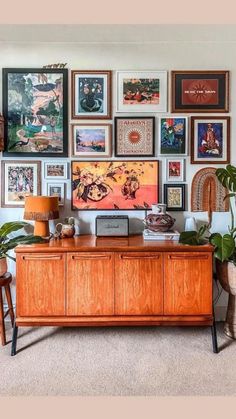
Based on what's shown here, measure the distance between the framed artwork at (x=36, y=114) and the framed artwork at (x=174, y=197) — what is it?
3.44 feet

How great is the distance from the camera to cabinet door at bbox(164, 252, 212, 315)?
2.28 metres

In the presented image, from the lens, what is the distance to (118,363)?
84.0 inches

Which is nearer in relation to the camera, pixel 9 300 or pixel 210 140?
pixel 9 300

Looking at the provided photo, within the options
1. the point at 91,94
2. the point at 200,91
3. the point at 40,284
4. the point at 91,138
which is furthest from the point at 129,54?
the point at 40,284

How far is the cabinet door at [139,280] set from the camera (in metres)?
2.28

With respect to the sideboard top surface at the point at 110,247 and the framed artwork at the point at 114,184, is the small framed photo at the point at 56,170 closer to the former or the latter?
the framed artwork at the point at 114,184

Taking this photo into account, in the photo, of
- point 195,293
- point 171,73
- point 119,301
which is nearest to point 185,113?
point 171,73

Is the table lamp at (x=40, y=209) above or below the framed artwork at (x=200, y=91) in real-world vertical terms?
below

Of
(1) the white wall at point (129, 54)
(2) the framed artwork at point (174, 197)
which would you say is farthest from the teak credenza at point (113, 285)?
(1) the white wall at point (129, 54)

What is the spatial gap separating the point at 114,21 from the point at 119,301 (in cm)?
226

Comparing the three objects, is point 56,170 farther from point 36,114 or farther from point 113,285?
point 113,285

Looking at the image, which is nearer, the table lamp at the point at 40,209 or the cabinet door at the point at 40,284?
the cabinet door at the point at 40,284

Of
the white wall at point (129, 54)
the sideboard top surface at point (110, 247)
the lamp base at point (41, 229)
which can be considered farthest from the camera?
the white wall at point (129, 54)

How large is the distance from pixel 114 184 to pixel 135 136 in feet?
1.64
